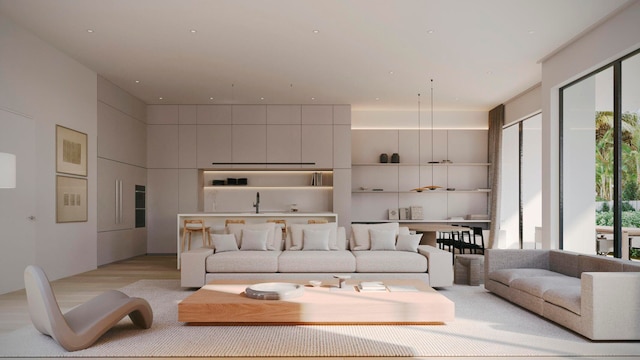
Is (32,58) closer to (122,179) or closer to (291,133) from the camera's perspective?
(122,179)

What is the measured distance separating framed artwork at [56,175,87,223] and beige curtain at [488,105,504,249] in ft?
25.5

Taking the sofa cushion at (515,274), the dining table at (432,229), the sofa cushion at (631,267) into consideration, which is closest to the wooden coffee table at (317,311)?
the sofa cushion at (515,274)

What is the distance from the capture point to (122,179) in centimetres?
886

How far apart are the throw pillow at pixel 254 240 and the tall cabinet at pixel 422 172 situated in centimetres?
473

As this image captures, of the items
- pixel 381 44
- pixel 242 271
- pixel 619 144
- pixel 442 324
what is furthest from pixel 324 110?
pixel 442 324

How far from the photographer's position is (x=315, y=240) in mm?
6480

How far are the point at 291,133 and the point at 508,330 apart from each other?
6.87 m

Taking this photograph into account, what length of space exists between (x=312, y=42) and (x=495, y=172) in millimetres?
5686

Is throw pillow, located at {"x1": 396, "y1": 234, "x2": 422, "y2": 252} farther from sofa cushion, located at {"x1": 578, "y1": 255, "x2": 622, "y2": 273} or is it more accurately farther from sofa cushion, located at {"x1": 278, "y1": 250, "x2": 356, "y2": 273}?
sofa cushion, located at {"x1": 578, "y1": 255, "x2": 622, "y2": 273}

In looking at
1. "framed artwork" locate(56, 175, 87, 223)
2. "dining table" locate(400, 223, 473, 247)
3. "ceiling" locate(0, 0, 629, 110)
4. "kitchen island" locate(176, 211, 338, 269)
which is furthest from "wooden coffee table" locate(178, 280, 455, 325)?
"kitchen island" locate(176, 211, 338, 269)

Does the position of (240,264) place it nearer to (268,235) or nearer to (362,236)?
(268,235)

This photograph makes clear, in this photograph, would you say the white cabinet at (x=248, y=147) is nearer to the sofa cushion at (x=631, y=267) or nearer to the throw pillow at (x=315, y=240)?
the throw pillow at (x=315, y=240)

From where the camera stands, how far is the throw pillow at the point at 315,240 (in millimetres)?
6465

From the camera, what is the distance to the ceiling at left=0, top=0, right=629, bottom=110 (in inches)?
208
